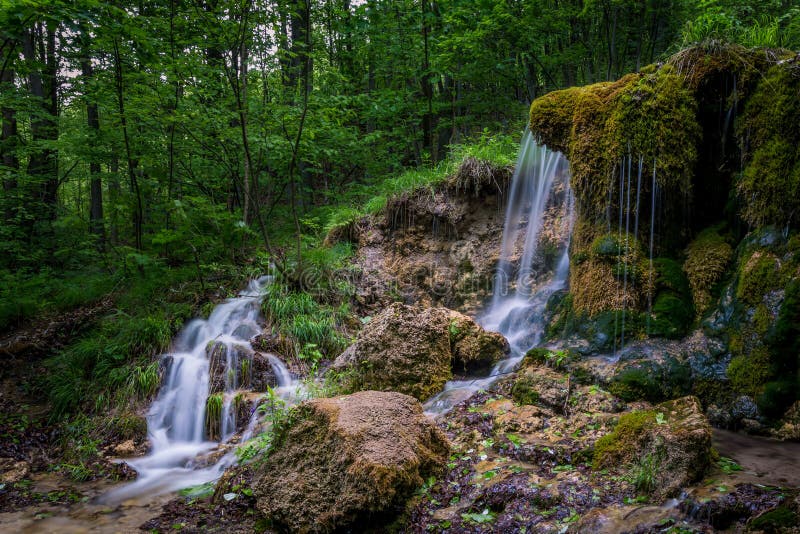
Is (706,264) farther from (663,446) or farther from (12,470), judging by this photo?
(12,470)

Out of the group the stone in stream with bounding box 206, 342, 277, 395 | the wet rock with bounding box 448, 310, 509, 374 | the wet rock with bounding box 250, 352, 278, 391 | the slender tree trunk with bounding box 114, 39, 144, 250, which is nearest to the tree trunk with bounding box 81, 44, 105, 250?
the slender tree trunk with bounding box 114, 39, 144, 250

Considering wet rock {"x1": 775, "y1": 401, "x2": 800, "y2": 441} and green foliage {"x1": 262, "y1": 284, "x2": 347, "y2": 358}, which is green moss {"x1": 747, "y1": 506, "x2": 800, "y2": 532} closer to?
wet rock {"x1": 775, "y1": 401, "x2": 800, "y2": 441}

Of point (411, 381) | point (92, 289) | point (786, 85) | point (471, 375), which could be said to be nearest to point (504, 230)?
point (471, 375)

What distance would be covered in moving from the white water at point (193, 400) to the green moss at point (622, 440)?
12.7ft

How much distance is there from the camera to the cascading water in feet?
21.9

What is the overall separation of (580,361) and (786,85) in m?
3.32

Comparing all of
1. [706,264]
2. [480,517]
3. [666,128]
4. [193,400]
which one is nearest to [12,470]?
[193,400]

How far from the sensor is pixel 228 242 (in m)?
9.66

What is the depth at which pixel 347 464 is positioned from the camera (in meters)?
3.35

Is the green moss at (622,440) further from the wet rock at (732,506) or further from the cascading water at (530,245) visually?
the cascading water at (530,245)

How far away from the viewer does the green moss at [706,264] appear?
474 cm

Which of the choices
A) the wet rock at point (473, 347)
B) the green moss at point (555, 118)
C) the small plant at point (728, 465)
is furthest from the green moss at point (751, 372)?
the green moss at point (555, 118)

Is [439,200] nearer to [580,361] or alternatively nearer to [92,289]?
[580,361]

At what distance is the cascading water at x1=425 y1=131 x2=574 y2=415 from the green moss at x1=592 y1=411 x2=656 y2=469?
2.53 metres
